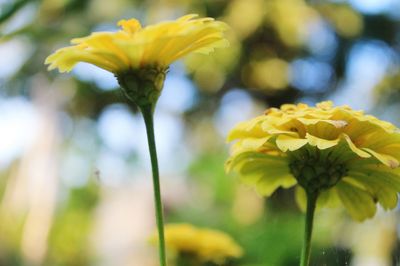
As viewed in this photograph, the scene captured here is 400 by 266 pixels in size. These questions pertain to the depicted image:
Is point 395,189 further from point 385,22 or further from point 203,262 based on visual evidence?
point 385,22

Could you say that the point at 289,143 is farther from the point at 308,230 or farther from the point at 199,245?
the point at 199,245

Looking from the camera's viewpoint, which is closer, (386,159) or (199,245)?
(386,159)

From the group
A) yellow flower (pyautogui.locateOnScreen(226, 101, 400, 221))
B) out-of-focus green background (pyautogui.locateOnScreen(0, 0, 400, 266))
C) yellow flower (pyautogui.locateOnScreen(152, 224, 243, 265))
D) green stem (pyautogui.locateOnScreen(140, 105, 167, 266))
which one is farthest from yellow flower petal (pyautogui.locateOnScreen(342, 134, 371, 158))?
out-of-focus green background (pyautogui.locateOnScreen(0, 0, 400, 266))

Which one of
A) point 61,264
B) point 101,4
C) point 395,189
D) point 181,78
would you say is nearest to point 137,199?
point 181,78

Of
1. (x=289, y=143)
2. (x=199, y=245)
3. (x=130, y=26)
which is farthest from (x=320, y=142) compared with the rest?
(x=199, y=245)

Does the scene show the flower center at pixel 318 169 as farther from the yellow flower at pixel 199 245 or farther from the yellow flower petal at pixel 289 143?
the yellow flower at pixel 199 245

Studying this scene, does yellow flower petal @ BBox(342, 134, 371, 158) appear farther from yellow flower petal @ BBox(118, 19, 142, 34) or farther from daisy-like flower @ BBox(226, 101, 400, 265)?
yellow flower petal @ BBox(118, 19, 142, 34)
